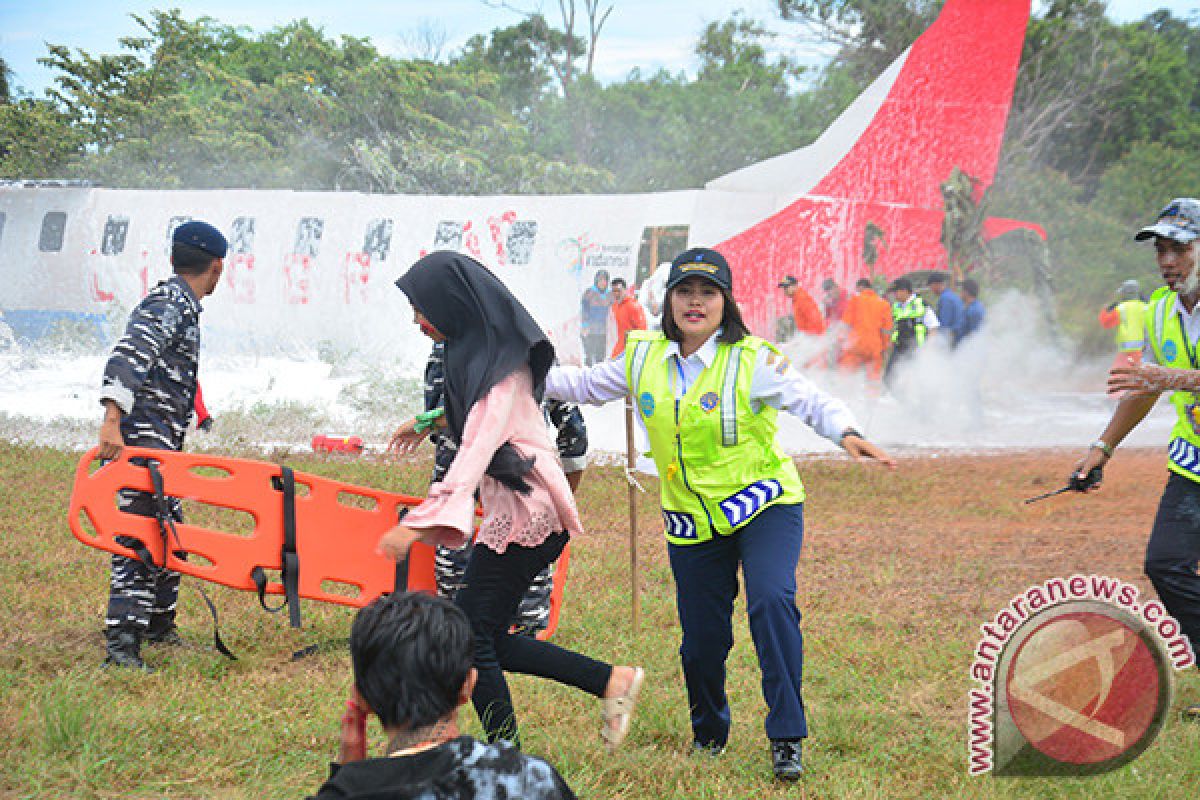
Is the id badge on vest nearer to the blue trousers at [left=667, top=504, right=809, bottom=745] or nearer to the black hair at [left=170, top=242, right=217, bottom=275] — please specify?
the blue trousers at [left=667, top=504, right=809, bottom=745]

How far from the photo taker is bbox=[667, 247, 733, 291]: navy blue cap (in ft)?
12.8

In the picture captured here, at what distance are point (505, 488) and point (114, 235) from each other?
17.4 meters

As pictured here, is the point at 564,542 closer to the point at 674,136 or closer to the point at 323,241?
the point at 323,241

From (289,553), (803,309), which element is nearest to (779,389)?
(289,553)

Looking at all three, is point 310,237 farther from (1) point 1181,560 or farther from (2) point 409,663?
(2) point 409,663

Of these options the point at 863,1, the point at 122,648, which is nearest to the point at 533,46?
the point at 863,1

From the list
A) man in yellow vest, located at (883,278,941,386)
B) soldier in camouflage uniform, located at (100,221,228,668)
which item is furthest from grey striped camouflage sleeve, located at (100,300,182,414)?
man in yellow vest, located at (883,278,941,386)

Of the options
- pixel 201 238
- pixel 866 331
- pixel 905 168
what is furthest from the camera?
pixel 905 168

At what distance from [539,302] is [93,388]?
6.25 meters

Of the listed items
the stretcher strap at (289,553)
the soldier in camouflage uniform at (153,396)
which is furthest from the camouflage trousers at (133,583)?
the stretcher strap at (289,553)

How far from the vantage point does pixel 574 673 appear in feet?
12.3

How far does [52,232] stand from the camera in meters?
19.5

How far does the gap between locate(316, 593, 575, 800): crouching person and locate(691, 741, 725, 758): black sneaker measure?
6.05 ft

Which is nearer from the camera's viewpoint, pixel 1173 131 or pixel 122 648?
pixel 122 648
